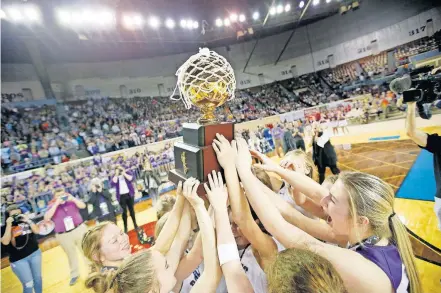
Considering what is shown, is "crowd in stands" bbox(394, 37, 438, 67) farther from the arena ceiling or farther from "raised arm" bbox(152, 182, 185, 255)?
"raised arm" bbox(152, 182, 185, 255)

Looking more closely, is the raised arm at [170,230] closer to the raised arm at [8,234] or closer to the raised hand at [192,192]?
the raised hand at [192,192]

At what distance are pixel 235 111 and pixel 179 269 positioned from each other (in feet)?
54.0

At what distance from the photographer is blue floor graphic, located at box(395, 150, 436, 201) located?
4.59 metres

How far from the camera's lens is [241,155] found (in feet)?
3.62

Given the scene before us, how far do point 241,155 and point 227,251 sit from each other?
0.45m

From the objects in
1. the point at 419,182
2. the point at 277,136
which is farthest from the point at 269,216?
the point at 277,136

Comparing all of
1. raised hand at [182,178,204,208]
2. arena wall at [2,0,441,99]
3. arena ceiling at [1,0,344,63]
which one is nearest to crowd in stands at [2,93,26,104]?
arena wall at [2,0,441,99]

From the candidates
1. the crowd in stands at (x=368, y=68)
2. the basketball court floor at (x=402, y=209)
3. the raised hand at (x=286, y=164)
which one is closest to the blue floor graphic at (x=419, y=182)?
the basketball court floor at (x=402, y=209)

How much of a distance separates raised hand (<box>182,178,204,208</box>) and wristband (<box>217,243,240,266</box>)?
0.22 metres

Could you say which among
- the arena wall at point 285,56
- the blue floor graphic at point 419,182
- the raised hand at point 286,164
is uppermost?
the arena wall at point 285,56

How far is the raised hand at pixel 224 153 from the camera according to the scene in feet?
3.53

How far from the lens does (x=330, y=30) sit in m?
18.1

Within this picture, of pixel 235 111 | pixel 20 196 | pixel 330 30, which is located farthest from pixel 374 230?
pixel 330 30

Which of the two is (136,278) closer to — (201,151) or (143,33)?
(201,151)
